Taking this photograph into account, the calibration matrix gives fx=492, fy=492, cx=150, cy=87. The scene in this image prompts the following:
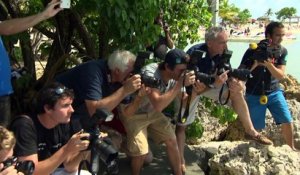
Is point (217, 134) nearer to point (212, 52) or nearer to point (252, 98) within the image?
point (252, 98)

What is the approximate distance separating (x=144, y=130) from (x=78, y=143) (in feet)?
5.05

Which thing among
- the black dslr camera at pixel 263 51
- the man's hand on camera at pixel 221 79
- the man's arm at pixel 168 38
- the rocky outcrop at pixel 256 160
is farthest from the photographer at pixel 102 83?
the man's arm at pixel 168 38

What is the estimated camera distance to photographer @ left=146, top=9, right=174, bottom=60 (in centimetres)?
559

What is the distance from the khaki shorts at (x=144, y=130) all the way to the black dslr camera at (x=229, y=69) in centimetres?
74

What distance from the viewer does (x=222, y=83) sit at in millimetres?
4711

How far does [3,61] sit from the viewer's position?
3.81 meters

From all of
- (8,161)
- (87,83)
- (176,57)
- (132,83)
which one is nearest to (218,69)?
(176,57)

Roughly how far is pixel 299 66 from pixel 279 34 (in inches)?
786

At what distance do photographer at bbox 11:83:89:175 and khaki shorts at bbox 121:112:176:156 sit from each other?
898 millimetres

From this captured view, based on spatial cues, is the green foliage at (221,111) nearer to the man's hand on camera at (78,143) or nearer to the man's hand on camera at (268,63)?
the man's hand on camera at (268,63)

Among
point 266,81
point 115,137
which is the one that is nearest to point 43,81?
point 115,137

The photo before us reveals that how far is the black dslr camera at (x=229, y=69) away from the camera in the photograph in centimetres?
462

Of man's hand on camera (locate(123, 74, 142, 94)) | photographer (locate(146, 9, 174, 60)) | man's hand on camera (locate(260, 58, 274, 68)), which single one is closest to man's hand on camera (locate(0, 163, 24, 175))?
man's hand on camera (locate(123, 74, 142, 94))

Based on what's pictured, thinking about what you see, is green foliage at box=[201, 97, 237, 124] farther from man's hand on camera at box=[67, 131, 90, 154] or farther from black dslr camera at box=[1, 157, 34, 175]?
black dslr camera at box=[1, 157, 34, 175]
